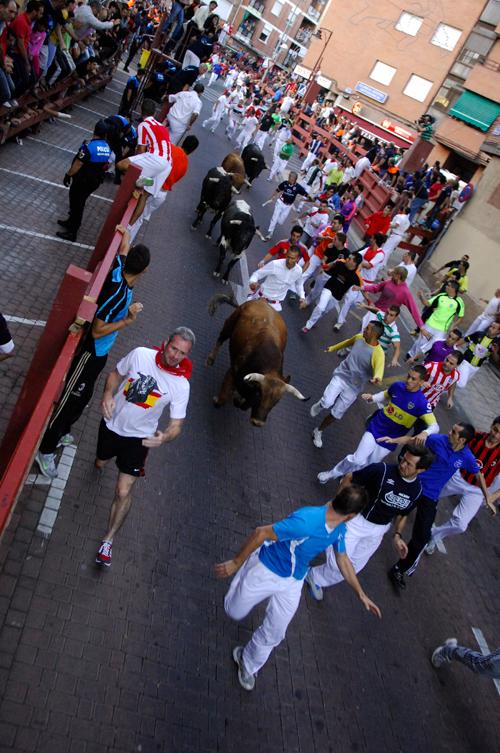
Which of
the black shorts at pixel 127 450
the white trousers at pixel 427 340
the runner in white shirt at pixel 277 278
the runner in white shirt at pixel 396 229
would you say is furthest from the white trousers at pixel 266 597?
the runner in white shirt at pixel 396 229

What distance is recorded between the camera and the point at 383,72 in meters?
45.7

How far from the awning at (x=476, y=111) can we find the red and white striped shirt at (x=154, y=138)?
22.2m

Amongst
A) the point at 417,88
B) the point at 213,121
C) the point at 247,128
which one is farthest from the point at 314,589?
the point at 417,88

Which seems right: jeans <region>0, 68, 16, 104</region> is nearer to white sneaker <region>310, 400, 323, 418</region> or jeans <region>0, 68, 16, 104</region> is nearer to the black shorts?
white sneaker <region>310, 400, 323, 418</region>

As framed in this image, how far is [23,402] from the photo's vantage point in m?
4.73

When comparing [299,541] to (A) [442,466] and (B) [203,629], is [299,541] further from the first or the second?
(A) [442,466]

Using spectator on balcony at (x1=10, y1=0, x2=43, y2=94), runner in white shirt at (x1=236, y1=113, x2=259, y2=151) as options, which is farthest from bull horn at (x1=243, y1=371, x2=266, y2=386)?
runner in white shirt at (x1=236, y1=113, x2=259, y2=151)

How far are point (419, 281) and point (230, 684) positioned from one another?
18.2m

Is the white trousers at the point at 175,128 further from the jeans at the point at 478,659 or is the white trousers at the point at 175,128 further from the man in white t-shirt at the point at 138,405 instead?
the jeans at the point at 478,659

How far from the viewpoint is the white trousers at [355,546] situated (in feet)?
19.3

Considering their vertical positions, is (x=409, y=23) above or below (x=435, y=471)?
above

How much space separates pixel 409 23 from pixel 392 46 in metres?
1.88

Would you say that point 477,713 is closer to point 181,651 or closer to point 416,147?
point 181,651

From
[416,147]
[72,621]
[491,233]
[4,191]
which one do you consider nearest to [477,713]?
[72,621]
